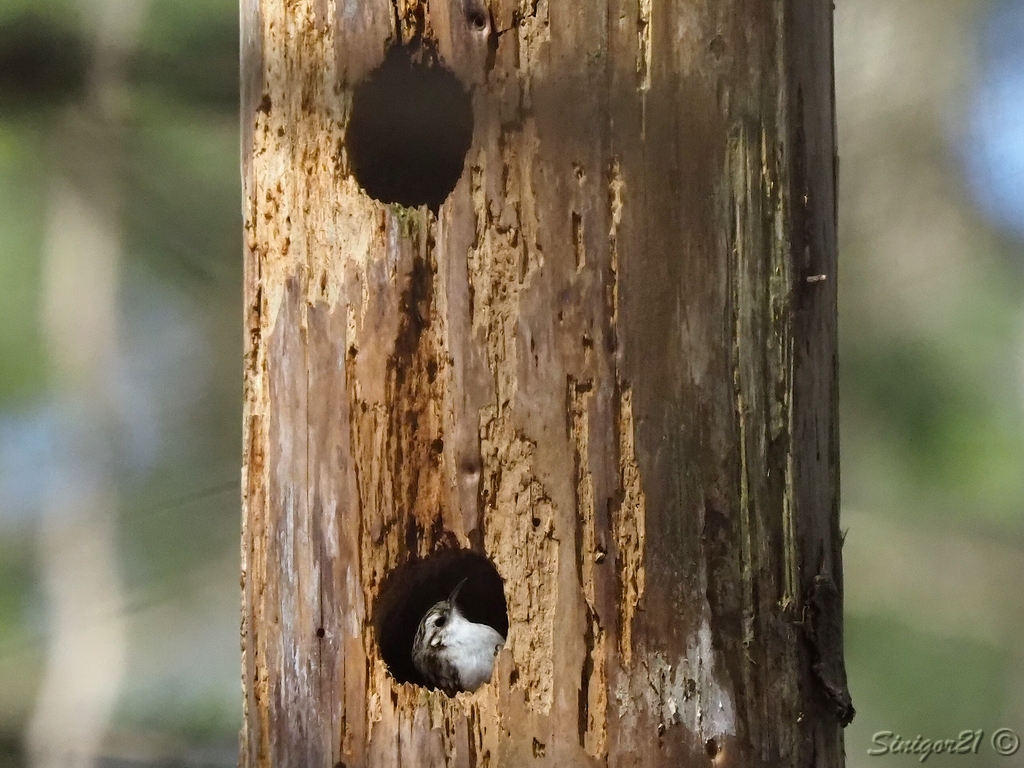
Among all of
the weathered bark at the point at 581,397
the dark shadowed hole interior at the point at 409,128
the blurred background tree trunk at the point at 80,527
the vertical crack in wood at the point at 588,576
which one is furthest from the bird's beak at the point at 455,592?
the blurred background tree trunk at the point at 80,527

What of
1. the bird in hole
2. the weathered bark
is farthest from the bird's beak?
the weathered bark

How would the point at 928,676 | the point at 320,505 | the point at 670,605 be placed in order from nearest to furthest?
the point at 670,605 → the point at 320,505 → the point at 928,676

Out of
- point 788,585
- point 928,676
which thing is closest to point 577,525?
point 788,585

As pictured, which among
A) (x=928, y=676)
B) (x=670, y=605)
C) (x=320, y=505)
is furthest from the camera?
(x=928, y=676)

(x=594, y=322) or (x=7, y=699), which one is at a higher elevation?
(x=594, y=322)

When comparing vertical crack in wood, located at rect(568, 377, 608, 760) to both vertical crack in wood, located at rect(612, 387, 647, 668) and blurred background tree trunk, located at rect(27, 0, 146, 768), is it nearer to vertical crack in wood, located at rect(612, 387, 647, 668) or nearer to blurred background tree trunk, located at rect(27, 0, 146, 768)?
vertical crack in wood, located at rect(612, 387, 647, 668)

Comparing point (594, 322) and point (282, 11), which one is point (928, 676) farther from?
point (282, 11)

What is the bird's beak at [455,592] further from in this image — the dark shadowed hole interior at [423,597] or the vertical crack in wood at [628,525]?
the vertical crack in wood at [628,525]
